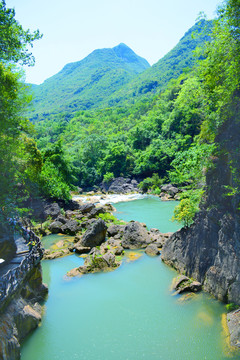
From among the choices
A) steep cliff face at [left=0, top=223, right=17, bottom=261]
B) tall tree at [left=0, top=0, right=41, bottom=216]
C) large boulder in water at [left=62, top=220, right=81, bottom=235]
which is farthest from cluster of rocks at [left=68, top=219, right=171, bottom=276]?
tall tree at [left=0, top=0, right=41, bottom=216]

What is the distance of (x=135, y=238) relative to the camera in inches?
838

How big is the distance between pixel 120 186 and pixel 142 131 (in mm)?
19639

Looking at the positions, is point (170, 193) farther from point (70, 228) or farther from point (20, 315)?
point (20, 315)

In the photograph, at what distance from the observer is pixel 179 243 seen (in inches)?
650

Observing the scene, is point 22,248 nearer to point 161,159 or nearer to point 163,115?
point 161,159

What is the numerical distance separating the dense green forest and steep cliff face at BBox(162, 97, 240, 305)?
30.6 inches

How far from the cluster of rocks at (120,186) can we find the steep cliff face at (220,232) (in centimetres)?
3793

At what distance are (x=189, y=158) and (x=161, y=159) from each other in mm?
40931

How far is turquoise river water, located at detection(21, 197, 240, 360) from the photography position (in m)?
10.2

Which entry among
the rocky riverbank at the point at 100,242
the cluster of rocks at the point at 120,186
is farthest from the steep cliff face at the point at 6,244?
the cluster of rocks at the point at 120,186

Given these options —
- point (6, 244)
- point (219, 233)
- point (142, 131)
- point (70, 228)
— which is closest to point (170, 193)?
point (70, 228)

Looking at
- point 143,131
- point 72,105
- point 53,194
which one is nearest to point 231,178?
point 53,194

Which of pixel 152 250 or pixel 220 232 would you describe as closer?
pixel 220 232

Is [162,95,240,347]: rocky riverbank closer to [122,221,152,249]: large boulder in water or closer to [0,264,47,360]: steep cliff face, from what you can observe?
[122,221,152,249]: large boulder in water
